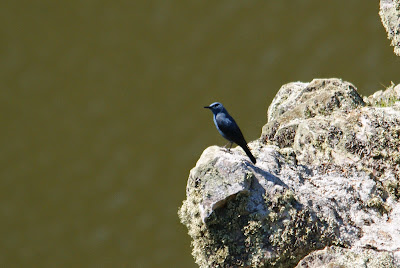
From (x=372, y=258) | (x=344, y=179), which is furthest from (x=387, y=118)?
(x=372, y=258)

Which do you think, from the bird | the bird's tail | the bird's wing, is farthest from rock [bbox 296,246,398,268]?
the bird's wing

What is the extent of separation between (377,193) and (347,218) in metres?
0.38

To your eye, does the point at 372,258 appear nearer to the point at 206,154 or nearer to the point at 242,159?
the point at 242,159

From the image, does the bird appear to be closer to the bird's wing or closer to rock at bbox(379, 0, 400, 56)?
the bird's wing

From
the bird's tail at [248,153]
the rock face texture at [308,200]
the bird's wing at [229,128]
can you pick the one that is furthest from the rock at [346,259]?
the bird's wing at [229,128]

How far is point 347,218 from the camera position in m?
3.95

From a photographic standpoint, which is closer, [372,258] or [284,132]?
[372,258]

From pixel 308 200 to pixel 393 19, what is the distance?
108 inches

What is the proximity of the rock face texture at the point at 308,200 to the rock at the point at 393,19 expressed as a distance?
4.73ft

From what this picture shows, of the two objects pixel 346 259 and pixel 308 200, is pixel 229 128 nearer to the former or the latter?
pixel 308 200

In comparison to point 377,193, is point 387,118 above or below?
above

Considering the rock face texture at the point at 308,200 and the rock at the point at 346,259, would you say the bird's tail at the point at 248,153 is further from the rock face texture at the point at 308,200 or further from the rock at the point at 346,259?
the rock at the point at 346,259

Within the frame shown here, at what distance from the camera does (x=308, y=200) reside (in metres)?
3.94

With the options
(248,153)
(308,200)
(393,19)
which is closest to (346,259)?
(308,200)
